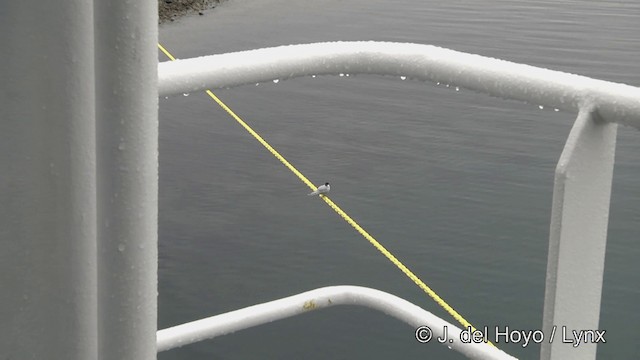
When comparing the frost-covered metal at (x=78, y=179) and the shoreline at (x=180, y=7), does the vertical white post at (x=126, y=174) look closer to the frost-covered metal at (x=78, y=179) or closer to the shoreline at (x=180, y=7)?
the frost-covered metal at (x=78, y=179)

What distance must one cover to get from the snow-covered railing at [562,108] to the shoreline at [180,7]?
65.2ft

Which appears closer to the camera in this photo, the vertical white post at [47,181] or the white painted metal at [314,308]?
the vertical white post at [47,181]

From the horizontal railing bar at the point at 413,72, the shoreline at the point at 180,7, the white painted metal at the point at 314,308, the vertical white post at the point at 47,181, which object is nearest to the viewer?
the vertical white post at the point at 47,181

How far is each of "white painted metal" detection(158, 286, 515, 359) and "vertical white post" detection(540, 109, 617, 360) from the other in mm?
253

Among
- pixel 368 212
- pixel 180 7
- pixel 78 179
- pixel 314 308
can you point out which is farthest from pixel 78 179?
pixel 180 7

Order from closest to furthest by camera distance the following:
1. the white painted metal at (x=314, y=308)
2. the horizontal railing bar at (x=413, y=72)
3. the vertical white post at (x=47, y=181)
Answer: the vertical white post at (x=47, y=181)
the horizontal railing bar at (x=413, y=72)
the white painted metal at (x=314, y=308)

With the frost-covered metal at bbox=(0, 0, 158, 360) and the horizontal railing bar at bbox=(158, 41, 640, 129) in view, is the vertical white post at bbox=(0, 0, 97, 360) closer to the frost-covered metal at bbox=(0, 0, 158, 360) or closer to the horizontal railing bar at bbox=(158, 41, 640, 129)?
the frost-covered metal at bbox=(0, 0, 158, 360)

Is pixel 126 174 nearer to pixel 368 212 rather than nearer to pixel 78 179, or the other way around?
pixel 78 179

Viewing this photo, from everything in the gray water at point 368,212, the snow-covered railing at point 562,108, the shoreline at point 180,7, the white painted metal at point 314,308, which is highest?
the shoreline at point 180,7

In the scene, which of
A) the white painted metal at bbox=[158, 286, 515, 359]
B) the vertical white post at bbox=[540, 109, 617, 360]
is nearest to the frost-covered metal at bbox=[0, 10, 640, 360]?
the vertical white post at bbox=[540, 109, 617, 360]

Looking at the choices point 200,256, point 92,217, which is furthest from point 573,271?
point 200,256

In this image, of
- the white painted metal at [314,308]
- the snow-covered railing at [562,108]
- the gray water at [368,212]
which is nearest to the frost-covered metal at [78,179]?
the snow-covered railing at [562,108]

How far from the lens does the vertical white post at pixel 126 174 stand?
0.65 metres

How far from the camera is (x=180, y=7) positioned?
73.0 ft
